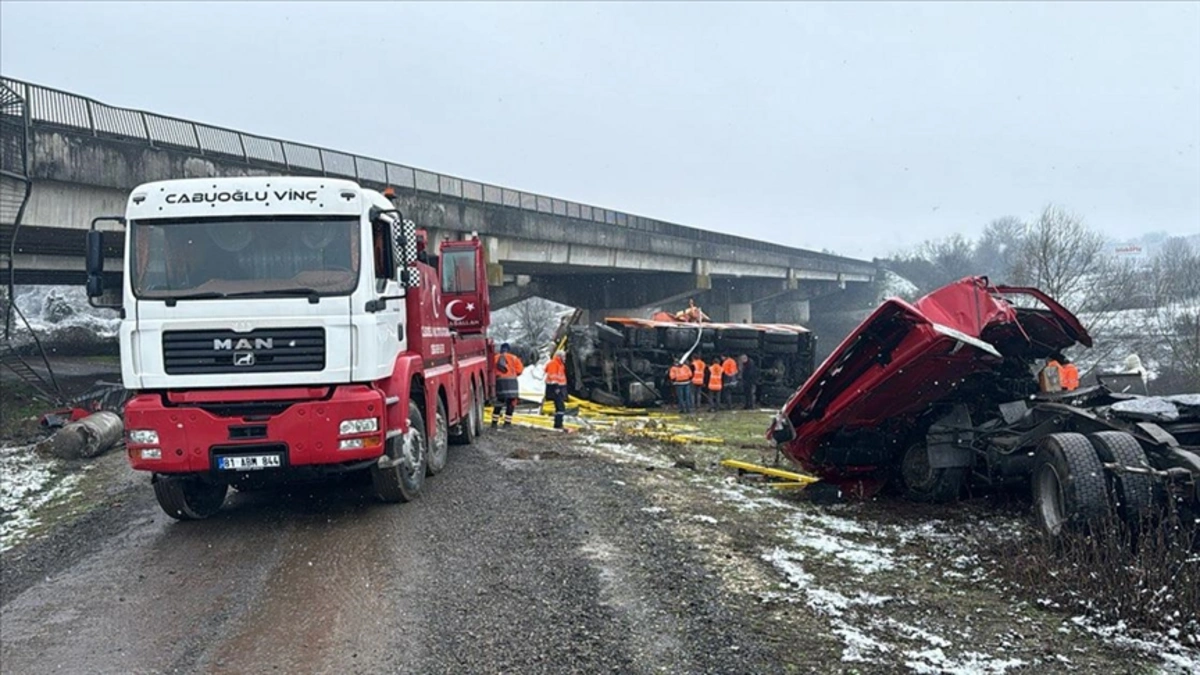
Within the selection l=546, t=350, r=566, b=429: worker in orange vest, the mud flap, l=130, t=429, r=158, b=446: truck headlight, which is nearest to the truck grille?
l=130, t=429, r=158, b=446: truck headlight

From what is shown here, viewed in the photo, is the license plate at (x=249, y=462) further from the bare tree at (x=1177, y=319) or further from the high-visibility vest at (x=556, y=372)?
the bare tree at (x=1177, y=319)

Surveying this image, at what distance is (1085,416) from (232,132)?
18753 millimetres

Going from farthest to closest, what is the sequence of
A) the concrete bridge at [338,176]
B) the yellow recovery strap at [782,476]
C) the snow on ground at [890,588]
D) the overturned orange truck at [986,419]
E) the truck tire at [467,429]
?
the concrete bridge at [338,176] < the truck tire at [467,429] < the yellow recovery strap at [782,476] < the overturned orange truck at [986,419] < the snow on ground at [890,588]

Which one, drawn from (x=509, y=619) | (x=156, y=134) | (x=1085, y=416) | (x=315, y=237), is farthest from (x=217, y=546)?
(x=156, y=134)

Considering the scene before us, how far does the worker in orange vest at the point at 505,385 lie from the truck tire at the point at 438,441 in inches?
206

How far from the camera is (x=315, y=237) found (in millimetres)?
7168

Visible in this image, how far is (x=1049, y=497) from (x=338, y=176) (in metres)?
20.0

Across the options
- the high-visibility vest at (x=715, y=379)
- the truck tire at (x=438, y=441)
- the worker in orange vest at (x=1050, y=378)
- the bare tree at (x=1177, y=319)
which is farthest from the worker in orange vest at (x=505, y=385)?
the bare tree at (x=1177, y=319)

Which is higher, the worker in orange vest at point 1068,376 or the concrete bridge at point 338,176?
the concrete bridge at point 338,176

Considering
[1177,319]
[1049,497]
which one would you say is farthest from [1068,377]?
[1177,319]

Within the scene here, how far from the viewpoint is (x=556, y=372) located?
1577 centimetres

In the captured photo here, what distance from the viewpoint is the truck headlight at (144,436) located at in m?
6.75

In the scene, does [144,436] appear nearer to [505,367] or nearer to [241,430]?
[241,430]

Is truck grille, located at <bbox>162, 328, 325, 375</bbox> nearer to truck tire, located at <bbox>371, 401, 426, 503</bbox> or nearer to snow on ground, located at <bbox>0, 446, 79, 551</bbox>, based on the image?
truck tire, located at <bbox>371, 401, 426, 503</bbox>
